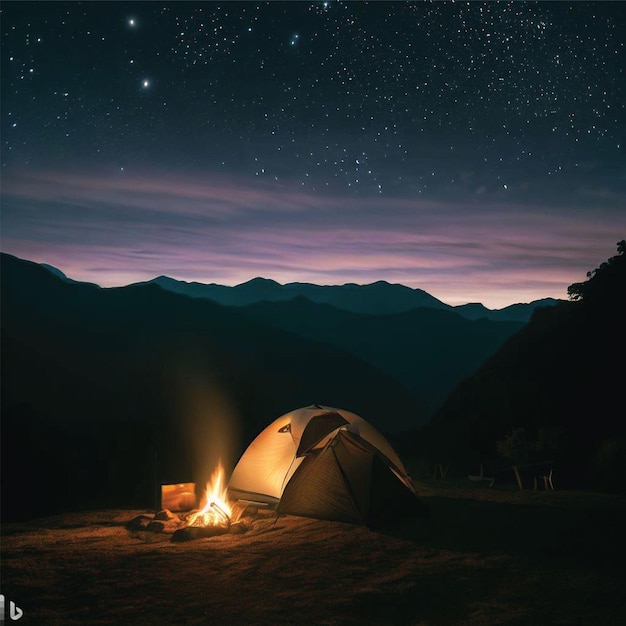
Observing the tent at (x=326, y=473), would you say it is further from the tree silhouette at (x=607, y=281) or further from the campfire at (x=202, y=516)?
the tree silhouette at (x=607, y=281)

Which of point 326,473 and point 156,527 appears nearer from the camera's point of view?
point 156,527

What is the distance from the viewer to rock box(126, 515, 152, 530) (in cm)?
1132

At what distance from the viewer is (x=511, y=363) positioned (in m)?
33.2

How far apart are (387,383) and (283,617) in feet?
279

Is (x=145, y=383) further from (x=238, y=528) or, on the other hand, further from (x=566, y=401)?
(x=238, y=528)

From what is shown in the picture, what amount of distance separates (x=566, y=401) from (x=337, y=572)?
1939 cm

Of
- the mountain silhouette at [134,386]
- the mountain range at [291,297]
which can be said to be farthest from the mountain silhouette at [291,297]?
the mountain silhouette at [134,386]

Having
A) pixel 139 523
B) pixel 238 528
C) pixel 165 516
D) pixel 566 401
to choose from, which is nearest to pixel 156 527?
pixel 139 523

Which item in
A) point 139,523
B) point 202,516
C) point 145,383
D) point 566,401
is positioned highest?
point 566,401

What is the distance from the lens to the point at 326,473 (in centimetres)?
1139

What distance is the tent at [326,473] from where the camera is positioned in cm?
1089

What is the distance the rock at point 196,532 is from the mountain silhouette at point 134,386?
4.11 metres

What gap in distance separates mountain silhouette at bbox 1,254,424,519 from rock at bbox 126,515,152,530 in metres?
2.60

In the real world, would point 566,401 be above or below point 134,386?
above
